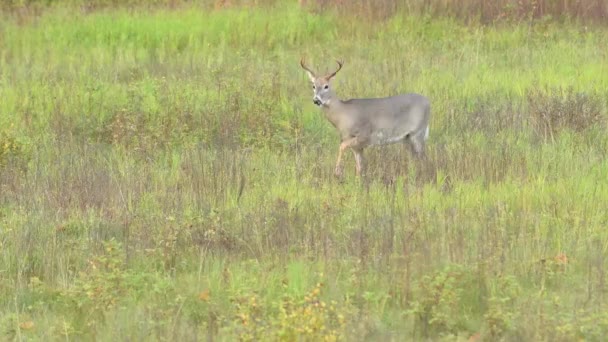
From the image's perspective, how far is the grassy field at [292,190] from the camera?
8258 mm

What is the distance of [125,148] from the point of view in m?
13.7

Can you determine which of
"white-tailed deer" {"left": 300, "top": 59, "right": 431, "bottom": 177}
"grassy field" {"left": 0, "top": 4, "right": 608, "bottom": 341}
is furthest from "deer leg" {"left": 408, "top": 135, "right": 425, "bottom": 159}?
"grassy field" {"left": 0, "top": 4, "right": 608, "bottom": 341}

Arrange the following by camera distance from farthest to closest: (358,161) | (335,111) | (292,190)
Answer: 1. (335,111)
2. (358,161)
3. (292,190)

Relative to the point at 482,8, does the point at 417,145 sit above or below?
below

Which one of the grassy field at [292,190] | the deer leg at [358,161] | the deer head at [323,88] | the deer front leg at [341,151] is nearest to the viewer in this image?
the grassy field at [292,190]

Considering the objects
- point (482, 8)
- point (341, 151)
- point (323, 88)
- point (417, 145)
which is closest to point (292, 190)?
point (341, 151)

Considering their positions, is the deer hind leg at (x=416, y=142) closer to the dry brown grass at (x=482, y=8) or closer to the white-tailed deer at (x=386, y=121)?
the white-tailed deer at (x=386, y=121)

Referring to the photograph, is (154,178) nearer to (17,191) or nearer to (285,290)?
(17,191)

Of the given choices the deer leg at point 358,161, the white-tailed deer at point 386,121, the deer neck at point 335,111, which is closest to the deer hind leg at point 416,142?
the white-tailed deer at point 386,121

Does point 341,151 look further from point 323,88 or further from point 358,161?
point 323,88

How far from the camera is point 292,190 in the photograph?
11.4 meters

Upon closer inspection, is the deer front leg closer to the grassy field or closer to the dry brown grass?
the grassy field

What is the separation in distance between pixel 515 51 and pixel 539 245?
911 centimetres

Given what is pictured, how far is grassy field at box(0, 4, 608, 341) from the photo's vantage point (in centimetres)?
826
